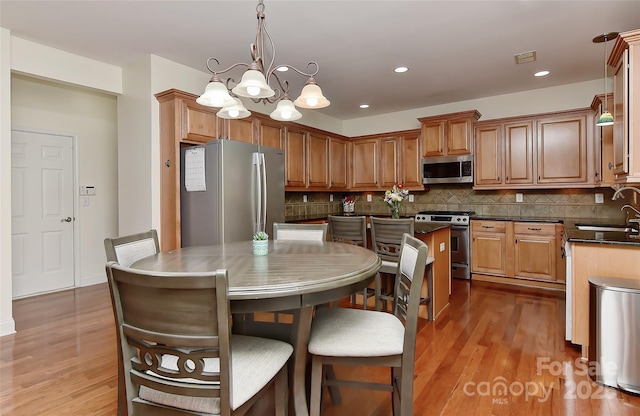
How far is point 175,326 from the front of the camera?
3.40 ft

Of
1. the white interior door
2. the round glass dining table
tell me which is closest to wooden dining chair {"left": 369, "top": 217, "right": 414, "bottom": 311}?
the round glass dining table

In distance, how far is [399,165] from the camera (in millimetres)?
5531

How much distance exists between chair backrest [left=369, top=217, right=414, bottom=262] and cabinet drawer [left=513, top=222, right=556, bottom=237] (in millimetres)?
2356

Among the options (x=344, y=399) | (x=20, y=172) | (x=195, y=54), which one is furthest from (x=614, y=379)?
(x=20, y=172)

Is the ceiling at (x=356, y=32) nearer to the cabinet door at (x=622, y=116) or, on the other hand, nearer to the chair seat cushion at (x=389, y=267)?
the cabinet door at (x=622, y=116)

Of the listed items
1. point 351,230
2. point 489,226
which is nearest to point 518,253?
point 489,226

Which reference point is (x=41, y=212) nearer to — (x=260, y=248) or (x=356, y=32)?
(x=260, y=248)

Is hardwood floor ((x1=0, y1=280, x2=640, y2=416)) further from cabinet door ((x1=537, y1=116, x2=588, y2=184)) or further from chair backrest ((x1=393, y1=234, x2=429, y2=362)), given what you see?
cabinet door ((x1=537, y1=116, x2=588, y2=184))

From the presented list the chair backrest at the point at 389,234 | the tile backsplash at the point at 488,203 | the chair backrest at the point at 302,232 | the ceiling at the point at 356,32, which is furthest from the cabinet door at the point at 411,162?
the chair backrest at the point at 302,232

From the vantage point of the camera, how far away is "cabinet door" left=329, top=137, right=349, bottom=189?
221 inches

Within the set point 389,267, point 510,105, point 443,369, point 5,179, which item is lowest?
point 443,369

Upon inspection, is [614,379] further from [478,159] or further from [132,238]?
[478,159]

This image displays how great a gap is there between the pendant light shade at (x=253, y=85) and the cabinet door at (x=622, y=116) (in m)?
2.39

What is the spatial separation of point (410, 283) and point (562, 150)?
3969 millimetres
